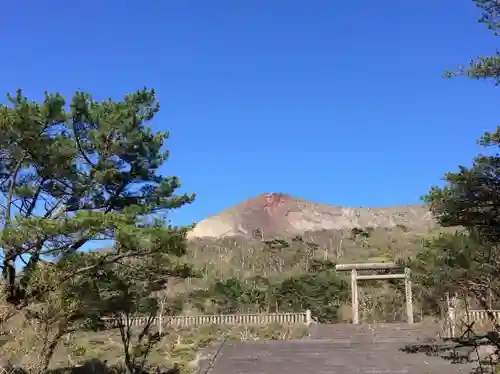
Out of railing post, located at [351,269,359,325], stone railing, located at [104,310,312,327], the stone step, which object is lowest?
the stone step

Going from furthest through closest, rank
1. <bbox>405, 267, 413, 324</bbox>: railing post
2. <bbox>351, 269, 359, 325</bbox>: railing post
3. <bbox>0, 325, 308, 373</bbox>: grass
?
<bbox>351, 269, 359, 325</bbox>: railing post < <bbox>405, 267, 413, 324</bbox>: railing post < <bbox>0, 325, 308, 373</bbox>: grass

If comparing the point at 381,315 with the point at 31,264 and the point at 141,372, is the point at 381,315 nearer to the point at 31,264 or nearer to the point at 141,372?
the point at 141,372

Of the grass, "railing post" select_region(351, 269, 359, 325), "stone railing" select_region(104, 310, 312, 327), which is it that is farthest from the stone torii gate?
the grass

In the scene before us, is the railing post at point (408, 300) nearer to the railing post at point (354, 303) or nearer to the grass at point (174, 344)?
the railing post at point (354, 303)

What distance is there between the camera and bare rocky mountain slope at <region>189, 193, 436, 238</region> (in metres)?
56.3

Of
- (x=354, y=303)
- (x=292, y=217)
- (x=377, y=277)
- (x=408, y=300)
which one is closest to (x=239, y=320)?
(x=354, y=303)

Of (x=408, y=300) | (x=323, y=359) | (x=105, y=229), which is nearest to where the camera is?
(x=105, y=229)

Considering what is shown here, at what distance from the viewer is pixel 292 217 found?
58562 millimetres

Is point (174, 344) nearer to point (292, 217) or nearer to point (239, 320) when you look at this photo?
point (239, 320)

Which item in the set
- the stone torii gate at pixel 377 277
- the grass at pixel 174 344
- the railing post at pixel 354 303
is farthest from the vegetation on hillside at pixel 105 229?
the railing post at pixel 354 303

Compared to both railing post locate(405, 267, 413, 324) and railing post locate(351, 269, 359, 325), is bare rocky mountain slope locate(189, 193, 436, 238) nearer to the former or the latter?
railing post locate(351, 269, 359, 325)

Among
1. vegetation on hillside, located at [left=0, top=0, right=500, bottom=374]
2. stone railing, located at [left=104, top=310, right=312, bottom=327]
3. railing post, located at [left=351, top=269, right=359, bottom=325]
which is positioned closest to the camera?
vegetation on hillside, located at [left=0, top=0, right=500, bottom=374]

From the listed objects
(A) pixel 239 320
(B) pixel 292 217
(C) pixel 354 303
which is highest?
(B) pixel 292 217

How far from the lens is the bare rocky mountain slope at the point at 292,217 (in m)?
56.3
